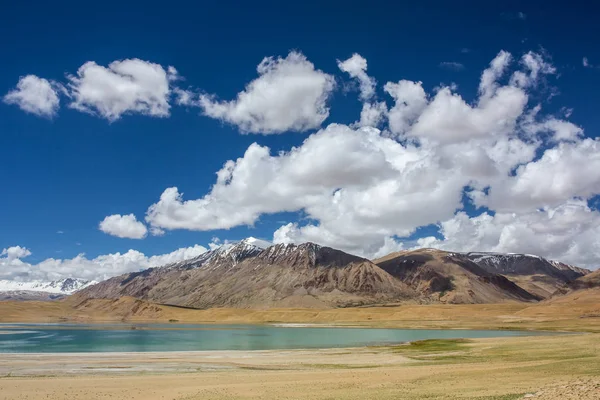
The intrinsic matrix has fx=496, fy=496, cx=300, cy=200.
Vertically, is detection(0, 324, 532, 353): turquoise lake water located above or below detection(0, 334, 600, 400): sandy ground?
below

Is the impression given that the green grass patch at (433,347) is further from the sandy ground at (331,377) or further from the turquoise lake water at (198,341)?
the turquoise lake water at (198,341)

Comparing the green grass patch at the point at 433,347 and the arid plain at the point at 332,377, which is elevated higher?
the arid plain at the point at 332,377

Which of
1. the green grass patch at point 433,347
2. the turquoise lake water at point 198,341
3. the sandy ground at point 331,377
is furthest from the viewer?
the turquoise lake water at point 198,341

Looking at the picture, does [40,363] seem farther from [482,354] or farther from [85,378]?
[482,354]

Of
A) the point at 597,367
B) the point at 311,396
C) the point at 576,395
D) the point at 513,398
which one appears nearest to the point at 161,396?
the point at 311,396

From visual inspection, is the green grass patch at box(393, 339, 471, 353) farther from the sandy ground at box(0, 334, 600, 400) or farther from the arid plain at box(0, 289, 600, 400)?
the sandy ground at box(0, 334, 600, 400)

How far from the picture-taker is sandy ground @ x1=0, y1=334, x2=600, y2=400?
110 feet

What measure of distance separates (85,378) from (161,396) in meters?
15.1

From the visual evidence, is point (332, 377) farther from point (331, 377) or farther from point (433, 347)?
point (433, 347)

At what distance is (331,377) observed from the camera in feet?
144

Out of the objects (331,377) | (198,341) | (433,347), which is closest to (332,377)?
(331,377)

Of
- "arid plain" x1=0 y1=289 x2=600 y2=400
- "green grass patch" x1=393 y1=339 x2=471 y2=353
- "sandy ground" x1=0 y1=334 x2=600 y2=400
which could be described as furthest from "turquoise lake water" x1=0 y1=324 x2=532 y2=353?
"sandy ground" x1=0 y1=334 x2=600 y2=400

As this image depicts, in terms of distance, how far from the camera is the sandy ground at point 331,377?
33.7 meters

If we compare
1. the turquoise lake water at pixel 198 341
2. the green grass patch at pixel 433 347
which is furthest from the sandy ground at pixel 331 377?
the turquoise lake water at pixel 198 341
